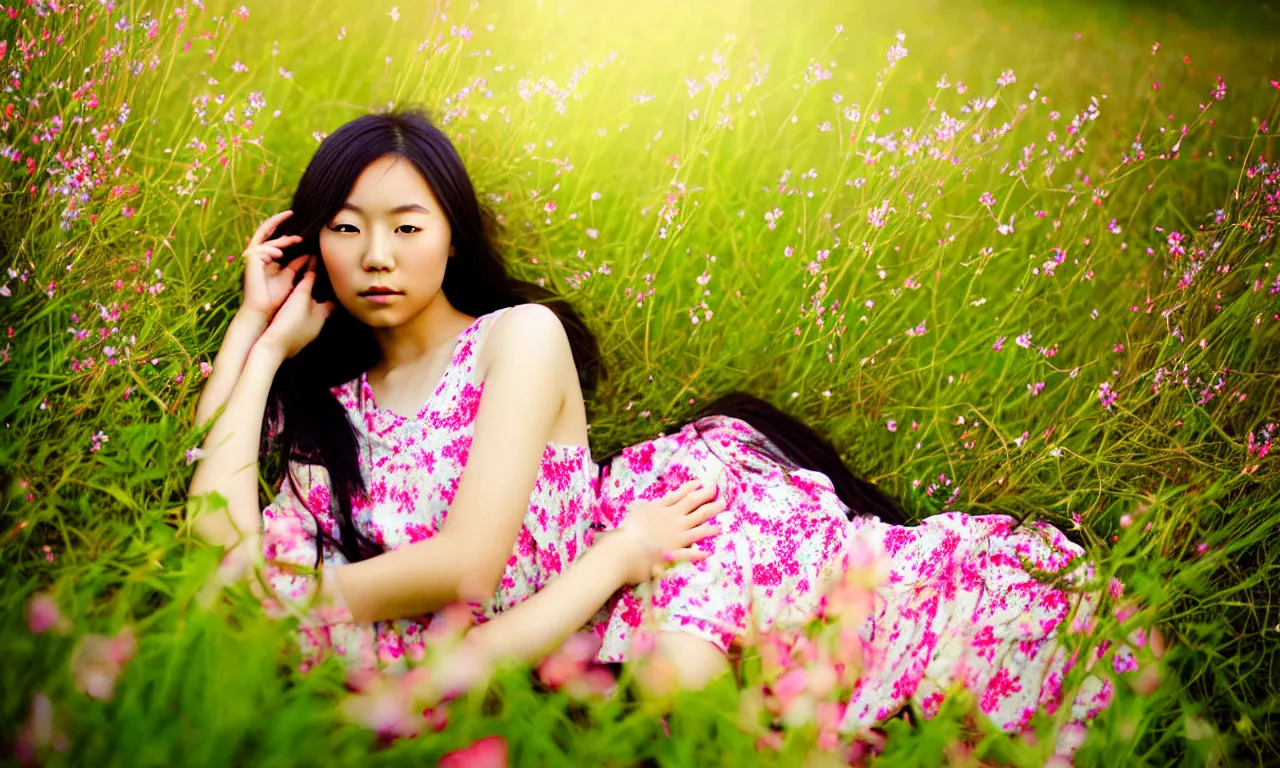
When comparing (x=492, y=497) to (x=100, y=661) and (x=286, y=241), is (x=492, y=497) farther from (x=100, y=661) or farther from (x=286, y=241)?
(x=286, y=241)

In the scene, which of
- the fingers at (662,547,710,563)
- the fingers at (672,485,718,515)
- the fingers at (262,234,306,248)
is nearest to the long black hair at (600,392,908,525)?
the fingers at (672,485,718,515)

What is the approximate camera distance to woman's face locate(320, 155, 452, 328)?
218 centimetres

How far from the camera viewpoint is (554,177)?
300 centimetres

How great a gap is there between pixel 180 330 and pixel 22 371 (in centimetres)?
44

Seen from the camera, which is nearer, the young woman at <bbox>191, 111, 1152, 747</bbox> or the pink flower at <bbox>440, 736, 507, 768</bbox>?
the pink flower at <bbox>440, 736, 507, 768</bbox>

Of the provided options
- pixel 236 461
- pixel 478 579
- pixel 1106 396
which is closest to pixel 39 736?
pixel 478 579

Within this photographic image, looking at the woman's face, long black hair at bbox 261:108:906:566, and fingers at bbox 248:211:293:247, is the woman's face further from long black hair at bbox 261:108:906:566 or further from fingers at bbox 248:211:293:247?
fingers at bbox 248:211:293:247

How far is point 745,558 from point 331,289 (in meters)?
1.29

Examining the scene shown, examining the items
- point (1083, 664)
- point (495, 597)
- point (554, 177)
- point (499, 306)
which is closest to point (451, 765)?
point (495, 597)

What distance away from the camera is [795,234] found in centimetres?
300

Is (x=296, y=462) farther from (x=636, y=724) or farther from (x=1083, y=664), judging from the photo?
(x=1083, y=664)

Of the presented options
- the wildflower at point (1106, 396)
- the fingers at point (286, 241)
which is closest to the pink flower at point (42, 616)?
the fingers at point (286, 241)

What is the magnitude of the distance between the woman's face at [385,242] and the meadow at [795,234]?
41 cm

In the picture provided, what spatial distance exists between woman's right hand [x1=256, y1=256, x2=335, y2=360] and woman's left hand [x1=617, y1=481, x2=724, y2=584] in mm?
920
